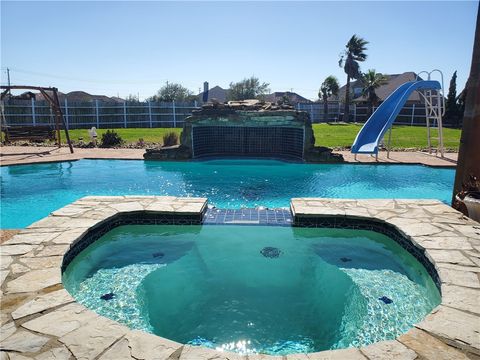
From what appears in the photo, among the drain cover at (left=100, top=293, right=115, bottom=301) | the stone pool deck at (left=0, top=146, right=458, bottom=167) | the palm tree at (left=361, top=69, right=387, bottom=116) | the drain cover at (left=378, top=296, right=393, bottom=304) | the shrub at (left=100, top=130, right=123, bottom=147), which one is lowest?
the drain cover at (left=378, top=296, right=393, bottom=304)

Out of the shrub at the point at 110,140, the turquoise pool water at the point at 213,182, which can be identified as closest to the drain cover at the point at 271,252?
the turquoise pool water at the point at 213,182

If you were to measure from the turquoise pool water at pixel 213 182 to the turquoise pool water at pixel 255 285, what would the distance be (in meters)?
2.13

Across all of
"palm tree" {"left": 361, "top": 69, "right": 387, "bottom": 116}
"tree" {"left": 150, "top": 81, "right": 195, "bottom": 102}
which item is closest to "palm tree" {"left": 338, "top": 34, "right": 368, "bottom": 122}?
"palm tree" {"left": 361, "top": 69, "right": 387, "bottom": 116}

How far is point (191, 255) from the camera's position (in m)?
4.95

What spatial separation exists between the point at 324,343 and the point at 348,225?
9.11 ft

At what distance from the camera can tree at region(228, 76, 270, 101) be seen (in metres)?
39.4

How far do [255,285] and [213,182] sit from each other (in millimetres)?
5548

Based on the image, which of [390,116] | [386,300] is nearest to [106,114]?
[390,116]

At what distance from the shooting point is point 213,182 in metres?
9.51

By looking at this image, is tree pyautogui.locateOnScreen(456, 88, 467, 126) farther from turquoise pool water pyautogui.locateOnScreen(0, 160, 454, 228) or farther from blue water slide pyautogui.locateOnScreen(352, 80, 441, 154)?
turquoise pool water pyautogui.locateOnScreen(0, 160, 454, 228)

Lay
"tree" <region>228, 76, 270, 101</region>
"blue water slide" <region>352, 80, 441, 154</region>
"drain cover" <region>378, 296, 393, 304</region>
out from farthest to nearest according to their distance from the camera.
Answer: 1. "tree" <region>228, 76, 270, 101</region>
2. "blue water slide" <region>352, 80, 441, 154</region>
3. "drain cover" <region>378, 296, 393, 304</region>

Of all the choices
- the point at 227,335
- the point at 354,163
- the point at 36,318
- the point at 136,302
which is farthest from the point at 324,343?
the point at 354,163

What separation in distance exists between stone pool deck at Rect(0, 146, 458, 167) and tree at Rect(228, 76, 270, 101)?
26562 mm

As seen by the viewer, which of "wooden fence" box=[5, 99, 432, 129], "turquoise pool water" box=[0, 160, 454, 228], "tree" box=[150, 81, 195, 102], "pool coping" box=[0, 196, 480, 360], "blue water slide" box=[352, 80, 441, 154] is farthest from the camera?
"tree" box=[150, 81, 195, 102]
